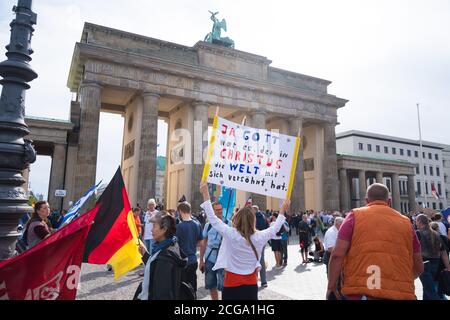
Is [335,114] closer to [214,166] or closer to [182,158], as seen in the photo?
[182,158]

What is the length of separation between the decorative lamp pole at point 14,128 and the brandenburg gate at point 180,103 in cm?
2176

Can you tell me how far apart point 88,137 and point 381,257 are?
25.5 m

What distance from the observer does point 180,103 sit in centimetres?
3206

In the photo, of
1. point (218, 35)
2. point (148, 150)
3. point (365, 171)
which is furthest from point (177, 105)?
point (365, 171)

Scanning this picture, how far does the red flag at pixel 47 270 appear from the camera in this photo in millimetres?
2760

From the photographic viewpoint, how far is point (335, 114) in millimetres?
38094

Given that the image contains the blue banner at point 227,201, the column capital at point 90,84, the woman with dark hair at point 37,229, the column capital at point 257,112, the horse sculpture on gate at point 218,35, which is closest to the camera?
the woman with dark hair at point 37,229

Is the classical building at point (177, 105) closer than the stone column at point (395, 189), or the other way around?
the classical building at point (177, 105)

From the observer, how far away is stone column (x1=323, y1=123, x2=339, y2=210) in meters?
35.9

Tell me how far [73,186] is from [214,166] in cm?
2306

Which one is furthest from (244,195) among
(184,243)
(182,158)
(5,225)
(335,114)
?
(5,225)

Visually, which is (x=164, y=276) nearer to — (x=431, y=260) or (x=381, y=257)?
(x=381, y=257)

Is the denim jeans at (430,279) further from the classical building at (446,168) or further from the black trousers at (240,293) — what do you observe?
the classical building at (446,168)

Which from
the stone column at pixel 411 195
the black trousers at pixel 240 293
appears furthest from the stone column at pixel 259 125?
the black trousers at pixel 240 293
